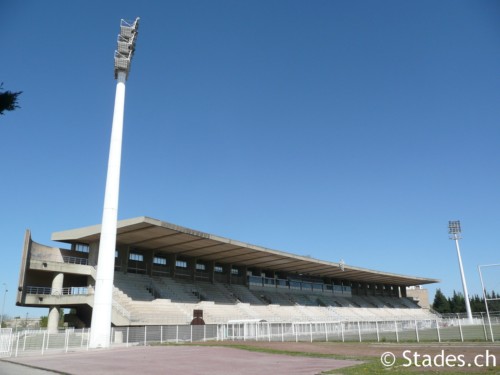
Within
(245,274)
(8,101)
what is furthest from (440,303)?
(8,101)

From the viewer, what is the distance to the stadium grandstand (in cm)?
3878

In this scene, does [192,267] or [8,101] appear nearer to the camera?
[8,101]

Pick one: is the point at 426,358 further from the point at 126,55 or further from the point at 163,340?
the point at 126,55

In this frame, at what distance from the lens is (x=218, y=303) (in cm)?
5006

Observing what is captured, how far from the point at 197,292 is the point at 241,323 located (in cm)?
1522

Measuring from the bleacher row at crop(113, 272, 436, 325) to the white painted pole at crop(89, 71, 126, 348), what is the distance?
5525 mm

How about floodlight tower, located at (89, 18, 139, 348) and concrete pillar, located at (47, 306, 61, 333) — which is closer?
floodlight tower, located at (89, 18, 139, 348)

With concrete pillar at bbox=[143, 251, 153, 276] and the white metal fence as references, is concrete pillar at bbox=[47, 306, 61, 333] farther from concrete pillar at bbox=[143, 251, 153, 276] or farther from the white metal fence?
concrete pillar at bbox=[143, 251, 153, 276]

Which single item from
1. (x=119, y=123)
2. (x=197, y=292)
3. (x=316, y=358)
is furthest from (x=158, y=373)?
(x=197, y=292)

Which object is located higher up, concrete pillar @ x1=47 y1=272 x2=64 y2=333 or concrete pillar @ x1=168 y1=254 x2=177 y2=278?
concrete pillar @ x1=168 y1=254 x2=177 y2=278

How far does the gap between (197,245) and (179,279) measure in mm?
7300

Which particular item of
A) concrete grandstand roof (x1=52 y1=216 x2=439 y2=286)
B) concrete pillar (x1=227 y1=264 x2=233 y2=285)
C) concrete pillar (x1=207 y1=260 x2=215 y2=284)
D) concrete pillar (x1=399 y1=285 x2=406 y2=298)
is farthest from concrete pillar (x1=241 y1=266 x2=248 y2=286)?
concrete pillar (x1=399 y1=285 x2=406 y2=298)

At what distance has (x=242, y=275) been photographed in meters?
61.7

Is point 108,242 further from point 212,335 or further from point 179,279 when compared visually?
point 179,279
